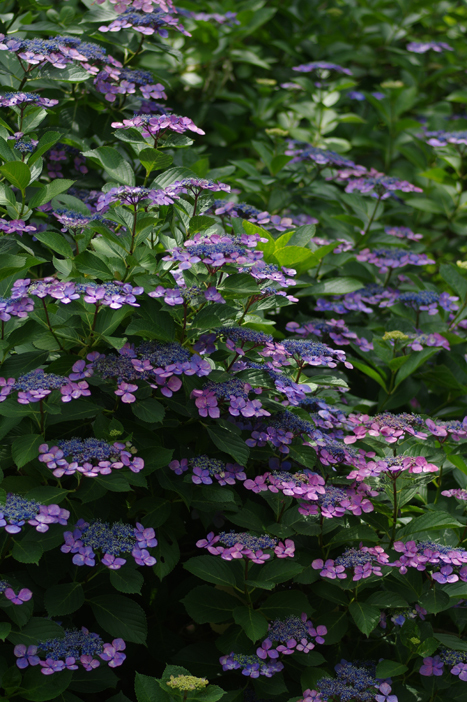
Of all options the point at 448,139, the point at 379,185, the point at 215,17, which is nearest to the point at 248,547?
the point at 379,185

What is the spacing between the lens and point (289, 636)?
57.6 inches

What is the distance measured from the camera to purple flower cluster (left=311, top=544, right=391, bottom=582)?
59.2 inches

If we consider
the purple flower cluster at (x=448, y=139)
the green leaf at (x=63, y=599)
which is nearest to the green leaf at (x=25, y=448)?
the green leaf at (x=63, y=599)

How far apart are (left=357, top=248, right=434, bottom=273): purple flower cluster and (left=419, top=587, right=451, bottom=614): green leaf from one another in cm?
127

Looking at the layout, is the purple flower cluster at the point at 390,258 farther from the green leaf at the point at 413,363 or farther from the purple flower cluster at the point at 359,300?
the green leaf at the point at 413,363

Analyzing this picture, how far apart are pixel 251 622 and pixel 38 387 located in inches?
26.0

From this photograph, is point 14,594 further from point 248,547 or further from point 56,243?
point 56,243

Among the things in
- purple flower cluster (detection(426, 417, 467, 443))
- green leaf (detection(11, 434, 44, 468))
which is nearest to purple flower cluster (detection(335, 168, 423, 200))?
purple flower cluster (detection(426, 417, 467, 443))

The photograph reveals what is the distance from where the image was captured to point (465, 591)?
157cm

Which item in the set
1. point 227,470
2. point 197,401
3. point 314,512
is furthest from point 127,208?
point 314,512

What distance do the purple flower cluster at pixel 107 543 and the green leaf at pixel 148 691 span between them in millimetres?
210

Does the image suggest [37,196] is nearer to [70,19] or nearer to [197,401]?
[197,401]

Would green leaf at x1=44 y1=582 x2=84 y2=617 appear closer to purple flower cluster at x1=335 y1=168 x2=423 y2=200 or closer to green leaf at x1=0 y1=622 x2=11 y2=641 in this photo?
green leaf at x1=0 y1=622 x2=11 y2=641

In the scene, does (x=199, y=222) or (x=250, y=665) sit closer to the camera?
(x=250, y=665)
